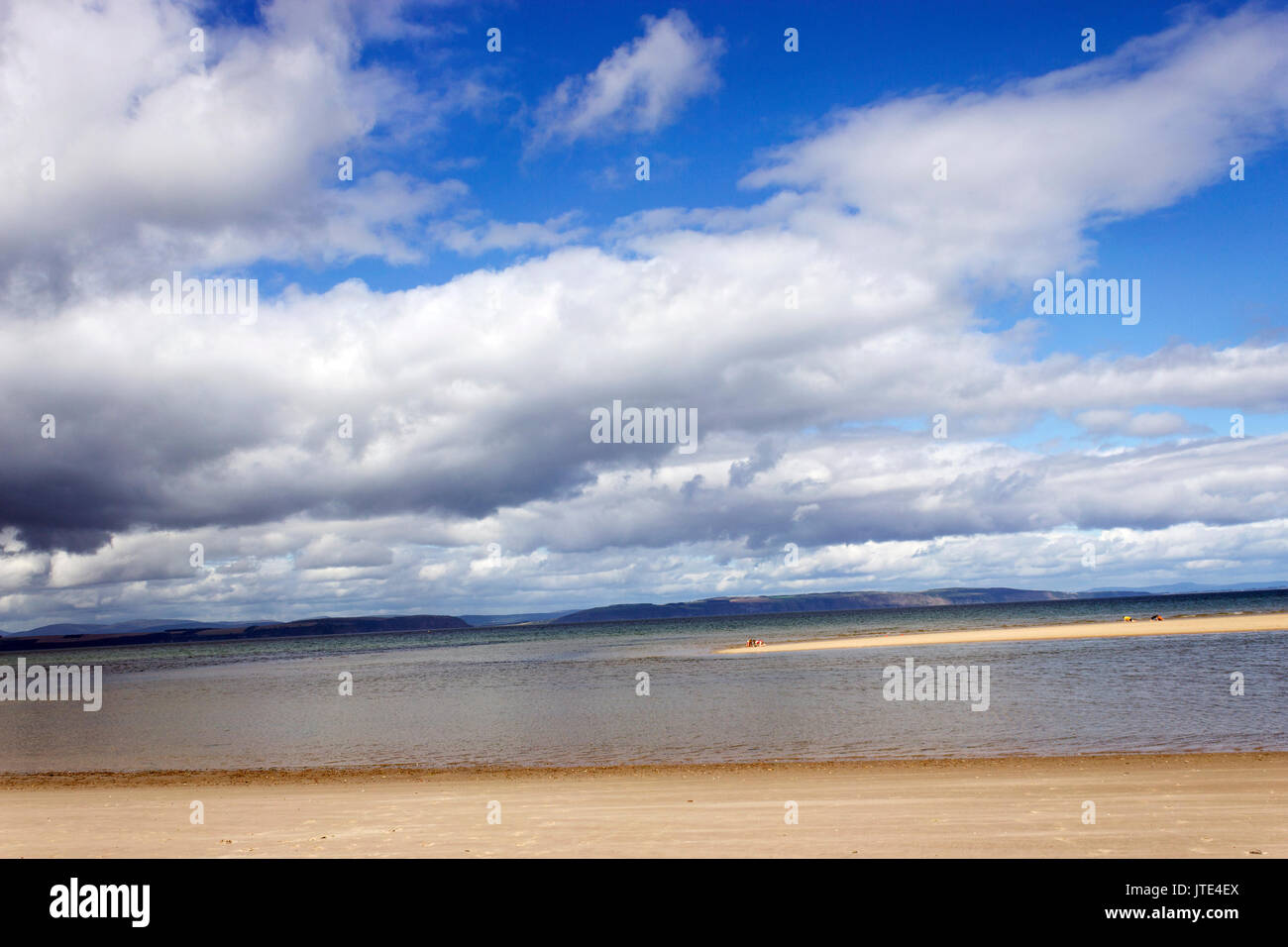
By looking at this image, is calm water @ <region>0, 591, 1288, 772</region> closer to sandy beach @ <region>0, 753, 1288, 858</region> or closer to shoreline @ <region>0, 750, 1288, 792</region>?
shoreline @ <region>0, 750, 1288, 792</region>

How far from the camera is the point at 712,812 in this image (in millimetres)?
13820

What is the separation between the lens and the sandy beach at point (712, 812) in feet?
36.8

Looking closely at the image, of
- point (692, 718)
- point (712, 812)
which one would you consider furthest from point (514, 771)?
point (692, 718)

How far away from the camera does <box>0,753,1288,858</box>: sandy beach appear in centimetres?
1122

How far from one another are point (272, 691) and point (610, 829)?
47.0 meters

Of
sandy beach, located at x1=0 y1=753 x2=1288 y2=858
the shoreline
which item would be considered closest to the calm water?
the shoreline

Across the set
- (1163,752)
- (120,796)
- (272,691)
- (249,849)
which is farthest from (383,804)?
(272,691)

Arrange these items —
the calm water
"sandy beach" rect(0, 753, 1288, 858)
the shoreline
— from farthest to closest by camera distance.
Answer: the calm water
the shoreline
"sandy beach" rect(0, 753, 1288, 858)

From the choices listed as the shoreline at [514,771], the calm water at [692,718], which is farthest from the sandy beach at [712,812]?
the calm water at [692,718]

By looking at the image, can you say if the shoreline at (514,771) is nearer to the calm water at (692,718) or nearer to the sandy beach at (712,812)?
the sandy beach at (712,812)

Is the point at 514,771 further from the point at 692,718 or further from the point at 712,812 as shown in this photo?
the point at 692,718
